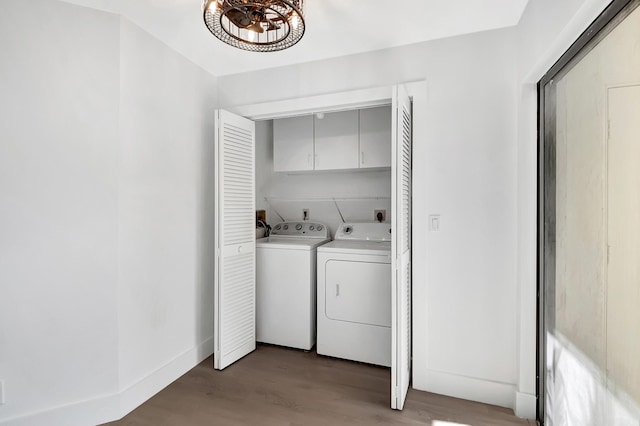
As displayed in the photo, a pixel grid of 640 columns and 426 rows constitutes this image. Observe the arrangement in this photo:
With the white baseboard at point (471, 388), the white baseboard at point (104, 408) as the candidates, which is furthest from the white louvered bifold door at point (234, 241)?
the white baseboard at point (471, 388)

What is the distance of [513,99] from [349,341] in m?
2.06

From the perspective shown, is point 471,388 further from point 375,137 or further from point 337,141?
point 337,141

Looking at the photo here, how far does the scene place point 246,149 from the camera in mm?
2629

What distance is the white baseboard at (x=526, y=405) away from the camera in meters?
1.85

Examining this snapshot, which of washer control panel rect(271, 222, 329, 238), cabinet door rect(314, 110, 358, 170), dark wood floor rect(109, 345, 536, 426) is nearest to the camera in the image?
dark wood floor rect(109, 345, 536, 426)

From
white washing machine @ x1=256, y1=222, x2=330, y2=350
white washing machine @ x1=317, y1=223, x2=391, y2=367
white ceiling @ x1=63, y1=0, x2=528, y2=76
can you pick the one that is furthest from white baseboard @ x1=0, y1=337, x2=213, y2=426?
white ceiling @ x1=63, y1=0, x2=528, y2=76

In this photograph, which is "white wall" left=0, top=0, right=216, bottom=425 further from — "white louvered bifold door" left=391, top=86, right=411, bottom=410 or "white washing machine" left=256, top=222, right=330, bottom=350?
"white louvered bifold door" left=391, top=86, right=411, bottom=410

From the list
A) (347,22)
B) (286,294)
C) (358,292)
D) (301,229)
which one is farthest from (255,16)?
(301,229)

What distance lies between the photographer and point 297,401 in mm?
2031

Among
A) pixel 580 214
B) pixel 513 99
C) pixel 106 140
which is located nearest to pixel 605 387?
pixel 580 214

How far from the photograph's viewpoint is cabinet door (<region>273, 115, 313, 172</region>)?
9.93ft

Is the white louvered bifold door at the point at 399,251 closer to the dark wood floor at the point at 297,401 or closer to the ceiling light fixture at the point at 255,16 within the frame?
the dark wood floor at the point at 297,401

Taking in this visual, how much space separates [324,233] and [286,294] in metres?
0.75

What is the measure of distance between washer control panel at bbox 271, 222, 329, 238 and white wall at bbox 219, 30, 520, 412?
4.19ft
